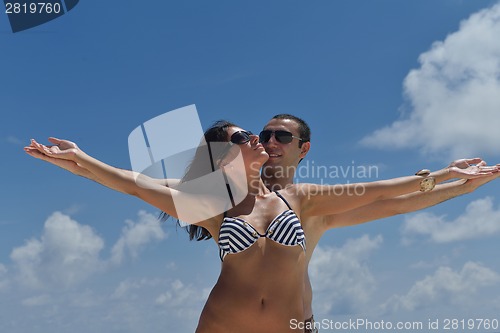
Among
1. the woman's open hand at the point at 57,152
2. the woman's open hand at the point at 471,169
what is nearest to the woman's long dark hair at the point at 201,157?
the woman's open hand at the point at 57,152

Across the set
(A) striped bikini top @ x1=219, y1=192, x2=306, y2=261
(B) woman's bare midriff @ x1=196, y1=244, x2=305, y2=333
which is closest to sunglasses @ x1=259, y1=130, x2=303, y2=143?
(A) striped bikini top @ x1=219, y1=192, x2=306, y2=261

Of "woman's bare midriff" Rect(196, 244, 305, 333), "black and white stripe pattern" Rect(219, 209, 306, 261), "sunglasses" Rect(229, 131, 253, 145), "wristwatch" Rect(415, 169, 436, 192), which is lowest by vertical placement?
"woman's bare midriff" Rect(196, 244, 305, 333)

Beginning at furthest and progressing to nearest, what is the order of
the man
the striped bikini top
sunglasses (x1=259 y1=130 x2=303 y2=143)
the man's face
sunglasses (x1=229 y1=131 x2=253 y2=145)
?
sunglasses (x1=259 y1=130 x2=303 y2=143) → the man's face → the man → sunglasses (x1=229 y1=131 x2=253 y2=145) → the striped bikini top

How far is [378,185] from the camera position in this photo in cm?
737

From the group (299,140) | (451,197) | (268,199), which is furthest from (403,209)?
(268,199)

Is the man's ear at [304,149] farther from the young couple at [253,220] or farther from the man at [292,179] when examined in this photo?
the young couple at [253,220]

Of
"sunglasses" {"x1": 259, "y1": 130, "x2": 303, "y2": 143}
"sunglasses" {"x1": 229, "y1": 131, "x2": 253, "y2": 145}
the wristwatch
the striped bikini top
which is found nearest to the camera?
the striped bikini top

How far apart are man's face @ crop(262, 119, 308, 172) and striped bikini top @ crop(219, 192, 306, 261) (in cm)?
201

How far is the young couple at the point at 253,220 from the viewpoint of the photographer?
661 centimetres

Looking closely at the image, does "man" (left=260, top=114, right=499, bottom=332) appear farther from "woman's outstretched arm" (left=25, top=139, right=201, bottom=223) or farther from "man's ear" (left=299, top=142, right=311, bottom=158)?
"woman's outstretched arm" (left=25, top=139, right=201, bottom=223)

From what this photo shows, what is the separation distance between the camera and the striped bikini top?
675cm

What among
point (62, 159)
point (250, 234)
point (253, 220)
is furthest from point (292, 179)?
point (62, 159)

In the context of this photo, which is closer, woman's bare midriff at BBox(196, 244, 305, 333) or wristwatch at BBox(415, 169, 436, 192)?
woman's bare midriff at BBox(196, 244, 305, 333)

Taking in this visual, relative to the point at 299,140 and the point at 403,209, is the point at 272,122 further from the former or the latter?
the point at 403,209
